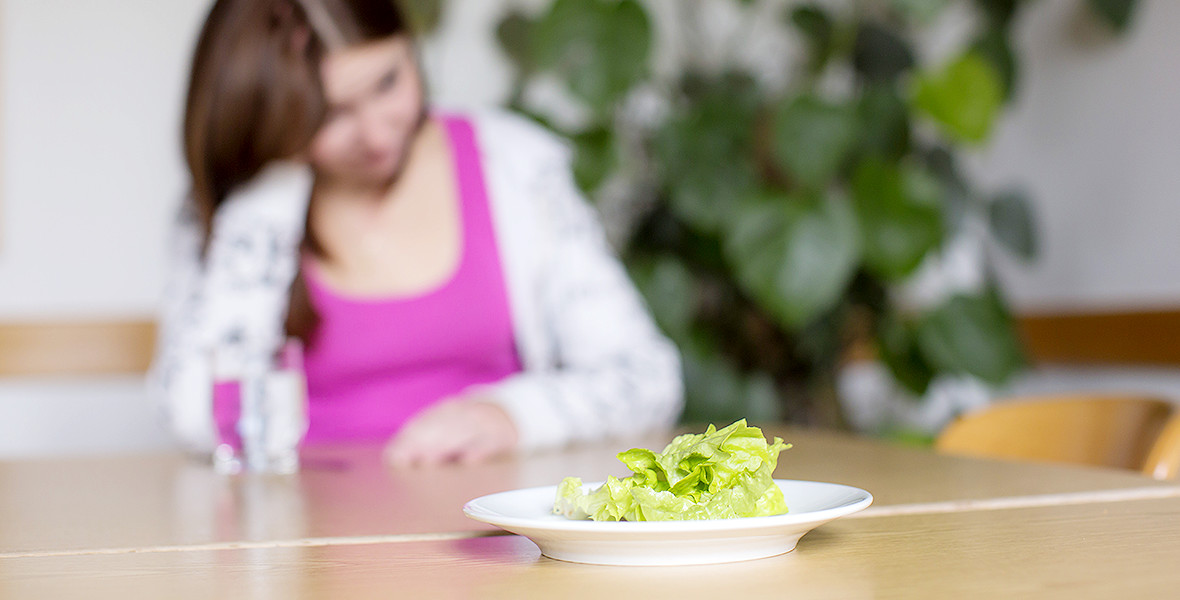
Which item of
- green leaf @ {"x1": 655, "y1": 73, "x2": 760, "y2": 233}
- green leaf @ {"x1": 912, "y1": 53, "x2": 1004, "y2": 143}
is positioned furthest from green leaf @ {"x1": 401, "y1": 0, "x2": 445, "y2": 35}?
green leaf @ {"x1": 912, "y1": 53, "x2": 1004, "y2": 143}

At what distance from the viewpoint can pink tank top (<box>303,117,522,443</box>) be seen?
163 centimetres

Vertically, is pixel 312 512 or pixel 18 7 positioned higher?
pixel 18 7

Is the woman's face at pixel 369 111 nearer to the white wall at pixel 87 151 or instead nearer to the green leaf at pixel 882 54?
the white wall at pixel 87 151

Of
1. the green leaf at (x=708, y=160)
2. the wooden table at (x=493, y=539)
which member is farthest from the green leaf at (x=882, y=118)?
the wooden table at (x=493, y=539)

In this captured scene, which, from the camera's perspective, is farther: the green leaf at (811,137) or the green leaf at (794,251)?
the green leaf at (811,137)

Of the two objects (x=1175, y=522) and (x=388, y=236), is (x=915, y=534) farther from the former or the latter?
(x=388, y=236)

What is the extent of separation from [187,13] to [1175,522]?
244cm

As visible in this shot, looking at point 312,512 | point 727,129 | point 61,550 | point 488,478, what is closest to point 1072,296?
point 727,129

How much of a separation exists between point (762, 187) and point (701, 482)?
199 centimetres

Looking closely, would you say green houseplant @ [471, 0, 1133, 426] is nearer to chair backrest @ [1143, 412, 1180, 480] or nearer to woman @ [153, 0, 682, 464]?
woman @ [153, 0, 682, 464]

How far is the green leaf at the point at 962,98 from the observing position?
2.30m

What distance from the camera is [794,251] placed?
6.97ft

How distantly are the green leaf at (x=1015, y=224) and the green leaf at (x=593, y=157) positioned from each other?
1023 mm

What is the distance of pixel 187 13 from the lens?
2.55 meters
